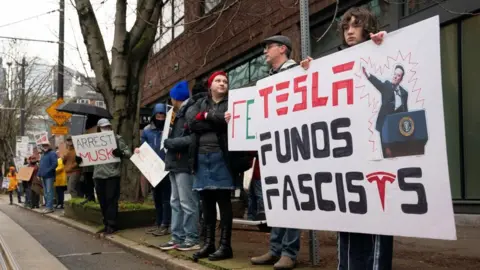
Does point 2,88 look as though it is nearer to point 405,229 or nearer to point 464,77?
point 464,77

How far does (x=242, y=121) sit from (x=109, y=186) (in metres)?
3.90

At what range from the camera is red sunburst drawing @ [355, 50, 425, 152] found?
9.41 ft

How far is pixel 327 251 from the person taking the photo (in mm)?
5660

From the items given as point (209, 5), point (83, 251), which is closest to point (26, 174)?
point (209, 5)

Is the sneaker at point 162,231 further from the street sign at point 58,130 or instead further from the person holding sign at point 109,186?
the street sign at point 58,130

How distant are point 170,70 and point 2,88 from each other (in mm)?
25283

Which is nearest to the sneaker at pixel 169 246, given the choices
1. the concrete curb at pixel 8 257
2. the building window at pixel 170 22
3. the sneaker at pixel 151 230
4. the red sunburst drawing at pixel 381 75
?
the sneaker at pixel 151 230

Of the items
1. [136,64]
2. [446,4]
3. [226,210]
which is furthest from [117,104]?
[446,4]

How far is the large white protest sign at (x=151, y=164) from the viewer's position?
6.96 meters

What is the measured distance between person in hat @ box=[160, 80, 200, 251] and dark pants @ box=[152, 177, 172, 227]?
1.10 m

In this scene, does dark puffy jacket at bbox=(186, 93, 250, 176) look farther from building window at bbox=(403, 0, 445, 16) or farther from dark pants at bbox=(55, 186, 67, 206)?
dark pants at bbox=(55, 186, 67, 206)

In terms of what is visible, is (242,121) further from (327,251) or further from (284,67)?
(327,251)

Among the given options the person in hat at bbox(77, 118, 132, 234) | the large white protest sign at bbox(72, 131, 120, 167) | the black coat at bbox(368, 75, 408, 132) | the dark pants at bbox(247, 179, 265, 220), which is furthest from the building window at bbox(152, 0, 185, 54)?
the black coat at bbox(368, 75, 408, 132)

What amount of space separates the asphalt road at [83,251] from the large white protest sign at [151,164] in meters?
1.04
